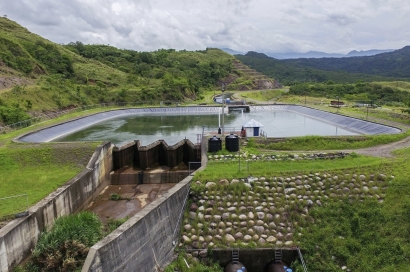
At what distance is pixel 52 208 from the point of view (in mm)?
11914

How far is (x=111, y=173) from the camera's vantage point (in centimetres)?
1883

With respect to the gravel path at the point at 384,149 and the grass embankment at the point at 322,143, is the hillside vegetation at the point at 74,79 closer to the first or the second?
the grass embankment at the point at 322,143

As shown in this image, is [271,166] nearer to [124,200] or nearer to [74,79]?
[124,200]

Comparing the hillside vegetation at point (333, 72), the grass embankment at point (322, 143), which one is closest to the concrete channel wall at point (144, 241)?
the grass embankment at point (322, 143)

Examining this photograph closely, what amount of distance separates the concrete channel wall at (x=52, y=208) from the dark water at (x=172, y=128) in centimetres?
918

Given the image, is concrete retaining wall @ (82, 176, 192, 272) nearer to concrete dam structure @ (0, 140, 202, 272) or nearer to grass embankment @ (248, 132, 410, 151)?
concrete dam structure @ (0, 140, 202, 272)

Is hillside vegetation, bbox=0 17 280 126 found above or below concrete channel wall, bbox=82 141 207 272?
above

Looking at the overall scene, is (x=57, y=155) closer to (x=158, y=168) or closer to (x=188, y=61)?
(x=158, y=168)

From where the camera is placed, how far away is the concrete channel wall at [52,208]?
375 inches

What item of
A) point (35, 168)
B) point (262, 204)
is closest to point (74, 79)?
point (35, 168)

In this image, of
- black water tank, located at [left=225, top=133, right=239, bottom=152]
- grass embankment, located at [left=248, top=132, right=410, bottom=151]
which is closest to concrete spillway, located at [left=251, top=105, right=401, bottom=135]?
grass embankment, located at [left=248, top=132, right=410, bottom=151]

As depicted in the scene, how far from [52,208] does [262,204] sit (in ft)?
25.5

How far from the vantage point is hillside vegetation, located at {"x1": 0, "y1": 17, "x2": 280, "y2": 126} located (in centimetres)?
3559

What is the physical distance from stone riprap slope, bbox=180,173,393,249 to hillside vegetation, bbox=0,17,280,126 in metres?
22.7
